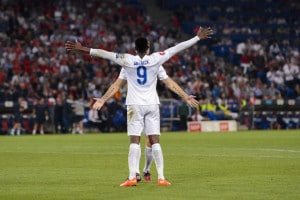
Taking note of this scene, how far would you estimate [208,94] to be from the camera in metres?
44.9

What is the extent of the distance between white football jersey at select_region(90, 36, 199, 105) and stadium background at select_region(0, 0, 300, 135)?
26.3 metres

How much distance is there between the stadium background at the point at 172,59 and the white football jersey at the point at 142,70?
1034 inches

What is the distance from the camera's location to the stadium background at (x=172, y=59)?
42.8m

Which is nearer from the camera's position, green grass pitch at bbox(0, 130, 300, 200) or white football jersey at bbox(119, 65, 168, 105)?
green grass pitch at bbox(0, 130, 300, 200)

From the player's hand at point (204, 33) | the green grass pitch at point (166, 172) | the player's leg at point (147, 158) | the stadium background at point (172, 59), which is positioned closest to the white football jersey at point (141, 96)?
the player's leg at point (147, 158)

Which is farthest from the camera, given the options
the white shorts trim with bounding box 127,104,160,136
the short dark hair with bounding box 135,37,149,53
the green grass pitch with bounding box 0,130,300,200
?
the white shorts trim with bounding box 127,104,160,136

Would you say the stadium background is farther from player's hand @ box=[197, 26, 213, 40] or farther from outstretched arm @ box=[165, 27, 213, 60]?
player's hand @ box=[197, 26, 213, 40]

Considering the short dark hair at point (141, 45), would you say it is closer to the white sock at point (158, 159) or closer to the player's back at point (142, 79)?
the player's back at point (142, 79)

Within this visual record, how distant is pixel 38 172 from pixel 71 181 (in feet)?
7.42

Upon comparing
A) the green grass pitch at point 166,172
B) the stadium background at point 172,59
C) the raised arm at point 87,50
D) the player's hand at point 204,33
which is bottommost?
the green grass pitch at point 166,172

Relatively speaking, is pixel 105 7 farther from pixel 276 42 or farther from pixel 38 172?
pixel 38 172

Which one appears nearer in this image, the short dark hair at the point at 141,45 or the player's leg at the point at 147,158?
the short dark hair at the point at 141,45

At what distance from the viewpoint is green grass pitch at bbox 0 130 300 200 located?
13.3 m

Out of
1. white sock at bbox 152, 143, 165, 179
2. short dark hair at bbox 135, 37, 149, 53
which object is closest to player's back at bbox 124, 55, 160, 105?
short dark hair at bbox 135, 37, 149, 53
